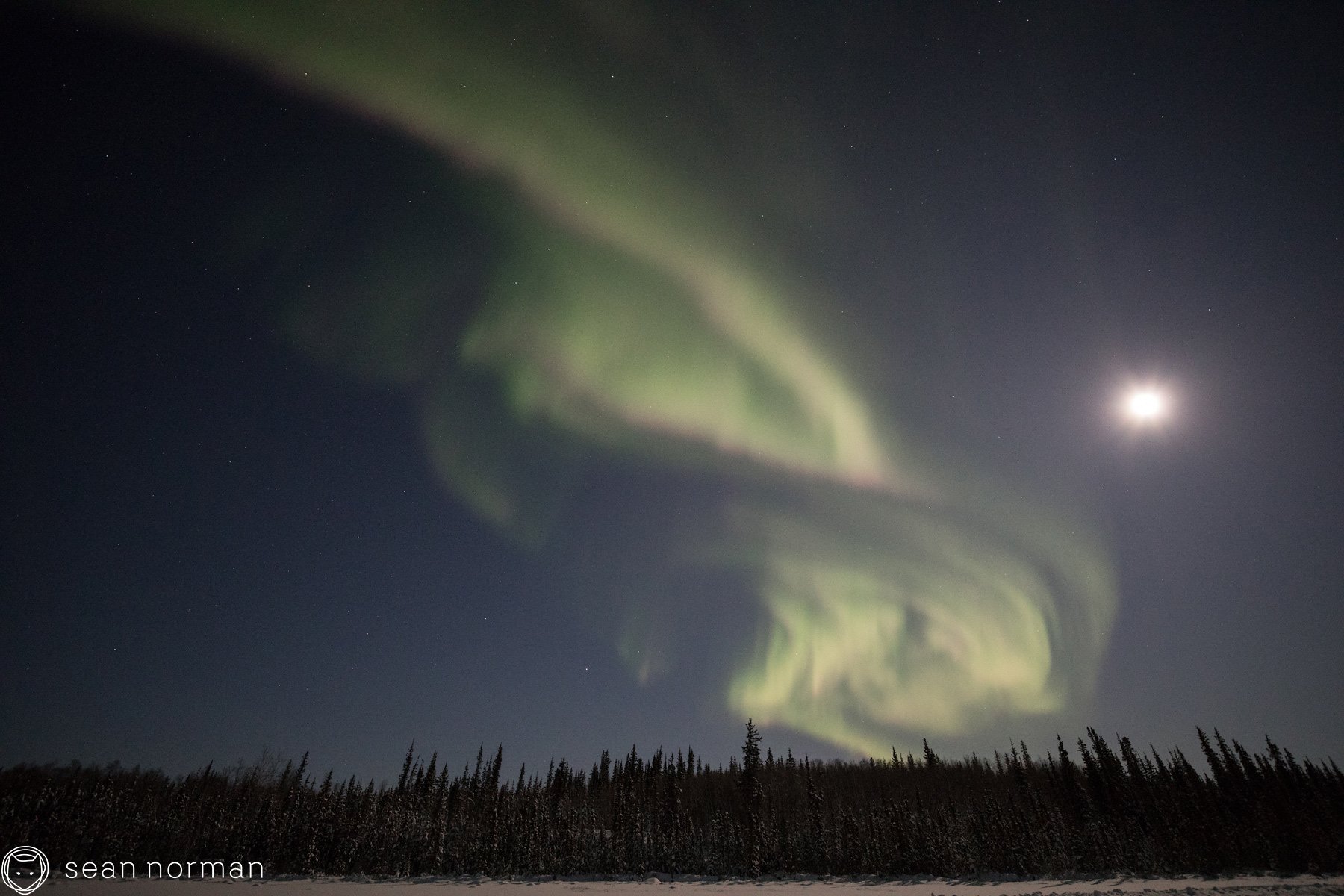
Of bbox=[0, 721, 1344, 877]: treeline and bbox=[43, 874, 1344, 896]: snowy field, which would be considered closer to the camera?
bbox=[43, 874, 1344, 896]: snowy field

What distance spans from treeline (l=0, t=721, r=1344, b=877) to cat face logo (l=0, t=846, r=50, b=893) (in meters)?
10.9

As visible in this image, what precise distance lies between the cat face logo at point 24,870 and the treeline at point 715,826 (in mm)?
10906

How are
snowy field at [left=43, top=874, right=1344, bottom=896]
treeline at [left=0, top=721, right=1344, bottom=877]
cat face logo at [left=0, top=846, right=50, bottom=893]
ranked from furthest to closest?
treeline at [left=0, top=721, right=1344, bottom=877], snowy field at [left=43, top=874, right=1344, bottom=896], cat face logo at [left=0, top=846, right=50, bottom=893]

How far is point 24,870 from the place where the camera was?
242 feet

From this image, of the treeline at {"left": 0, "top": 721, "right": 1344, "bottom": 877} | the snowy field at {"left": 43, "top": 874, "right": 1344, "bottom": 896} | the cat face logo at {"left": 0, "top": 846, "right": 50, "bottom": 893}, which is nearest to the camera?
the cat face logo at {"left": 0, "top": 846, "right": 50, "bottom": 893}

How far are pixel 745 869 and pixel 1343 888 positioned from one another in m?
70.2

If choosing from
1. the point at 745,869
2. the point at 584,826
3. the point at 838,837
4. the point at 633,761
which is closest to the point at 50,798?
the point at 584,826

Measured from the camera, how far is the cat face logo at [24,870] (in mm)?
58309

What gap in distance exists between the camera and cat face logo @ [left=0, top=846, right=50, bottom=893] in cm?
5831

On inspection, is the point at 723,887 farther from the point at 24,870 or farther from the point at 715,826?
the point at 24,870

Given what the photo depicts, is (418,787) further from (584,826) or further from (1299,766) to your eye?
(1299,766)

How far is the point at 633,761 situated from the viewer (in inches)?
6280

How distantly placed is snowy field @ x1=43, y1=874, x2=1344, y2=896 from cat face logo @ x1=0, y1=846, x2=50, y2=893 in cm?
235

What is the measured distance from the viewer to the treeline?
87.3 metres
